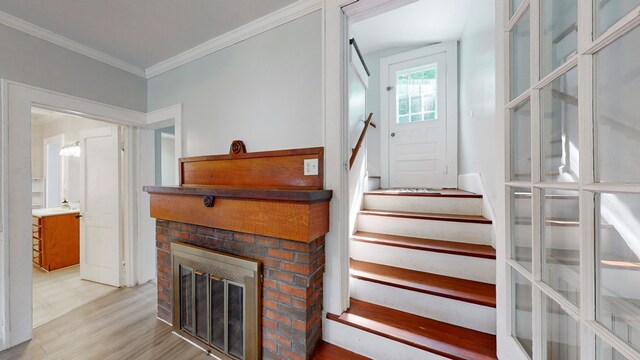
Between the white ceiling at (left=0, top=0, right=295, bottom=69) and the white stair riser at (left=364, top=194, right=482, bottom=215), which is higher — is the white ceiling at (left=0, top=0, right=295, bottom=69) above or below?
above

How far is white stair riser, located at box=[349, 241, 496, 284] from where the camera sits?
1.49 metres

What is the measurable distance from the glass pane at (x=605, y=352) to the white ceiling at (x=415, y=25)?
2.93 metres

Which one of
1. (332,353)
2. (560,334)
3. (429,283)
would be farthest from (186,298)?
(560,334)

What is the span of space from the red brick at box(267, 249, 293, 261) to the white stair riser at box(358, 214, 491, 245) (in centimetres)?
97

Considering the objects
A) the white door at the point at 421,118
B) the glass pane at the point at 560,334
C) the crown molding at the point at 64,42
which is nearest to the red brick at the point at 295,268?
the glass pane at the point at 560,334

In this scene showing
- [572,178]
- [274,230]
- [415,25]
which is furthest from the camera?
[415,25]

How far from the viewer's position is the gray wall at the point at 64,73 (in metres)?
1.68

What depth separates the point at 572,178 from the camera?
2.15ft

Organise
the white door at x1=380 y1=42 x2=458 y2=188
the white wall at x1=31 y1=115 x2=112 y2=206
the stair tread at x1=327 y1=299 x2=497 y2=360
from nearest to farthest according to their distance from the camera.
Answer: the stair tread at x1=327 y1=299 x2=497 y2=360 → the white door at x1=380 y1=42 x2=458 y2=188 → the white wall at x1=31 y1=115 x2=112 y2=206

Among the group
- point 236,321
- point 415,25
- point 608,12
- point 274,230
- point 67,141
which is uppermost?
point 415,25

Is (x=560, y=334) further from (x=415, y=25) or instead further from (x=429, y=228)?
(x=415, y=25)

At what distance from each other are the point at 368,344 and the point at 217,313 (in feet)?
3.45

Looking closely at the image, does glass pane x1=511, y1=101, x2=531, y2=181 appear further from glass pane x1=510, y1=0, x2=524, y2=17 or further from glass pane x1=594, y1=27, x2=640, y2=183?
glass pane x1=510, y1=0, x2=524, y2=17

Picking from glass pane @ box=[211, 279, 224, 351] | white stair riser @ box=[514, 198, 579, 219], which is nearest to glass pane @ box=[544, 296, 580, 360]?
white stair riser @ box=[514, 198, 579, 219]
